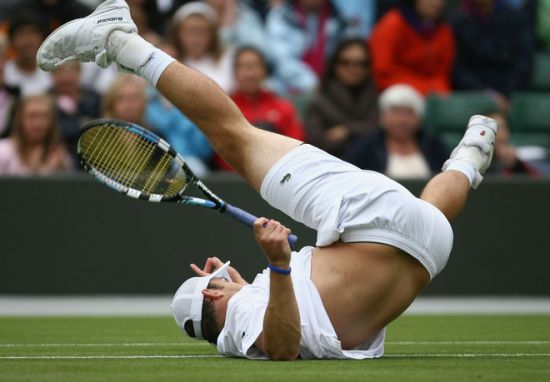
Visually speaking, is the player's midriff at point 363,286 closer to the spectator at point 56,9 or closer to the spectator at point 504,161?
the spectator at point 504,161

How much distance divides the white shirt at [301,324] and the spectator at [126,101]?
5544 mm

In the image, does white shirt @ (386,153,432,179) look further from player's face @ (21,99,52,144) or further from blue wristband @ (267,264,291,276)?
blue wristband @ (267,264,291,276)

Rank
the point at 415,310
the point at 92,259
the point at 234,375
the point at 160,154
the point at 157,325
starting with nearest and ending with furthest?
the point at 234,375 < the point at 160,154 < the point at 157,325 < the point at 415,310 < the point at 92,259

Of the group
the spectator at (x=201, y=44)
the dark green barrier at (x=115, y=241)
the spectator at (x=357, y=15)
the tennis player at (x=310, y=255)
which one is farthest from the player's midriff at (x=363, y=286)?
the spectator at (x=357, y=15)

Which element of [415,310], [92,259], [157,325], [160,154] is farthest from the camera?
[92,259]

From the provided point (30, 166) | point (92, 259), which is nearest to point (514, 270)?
point (92, 259)

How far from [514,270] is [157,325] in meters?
4.08

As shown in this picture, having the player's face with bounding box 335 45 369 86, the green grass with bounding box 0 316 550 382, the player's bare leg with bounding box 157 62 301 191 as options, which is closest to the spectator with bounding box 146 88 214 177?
the player's face with bounding box 335 45 369 86

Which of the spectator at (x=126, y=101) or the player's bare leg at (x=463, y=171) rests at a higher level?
the player's bare leg at (x=463, y=171)

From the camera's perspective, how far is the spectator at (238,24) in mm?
13977

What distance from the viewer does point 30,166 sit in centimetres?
1183

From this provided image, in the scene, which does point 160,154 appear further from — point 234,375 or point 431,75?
point 431,75

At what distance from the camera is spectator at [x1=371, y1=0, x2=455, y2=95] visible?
1359 cm

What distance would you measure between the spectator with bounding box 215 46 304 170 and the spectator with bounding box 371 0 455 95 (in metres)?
1.71
